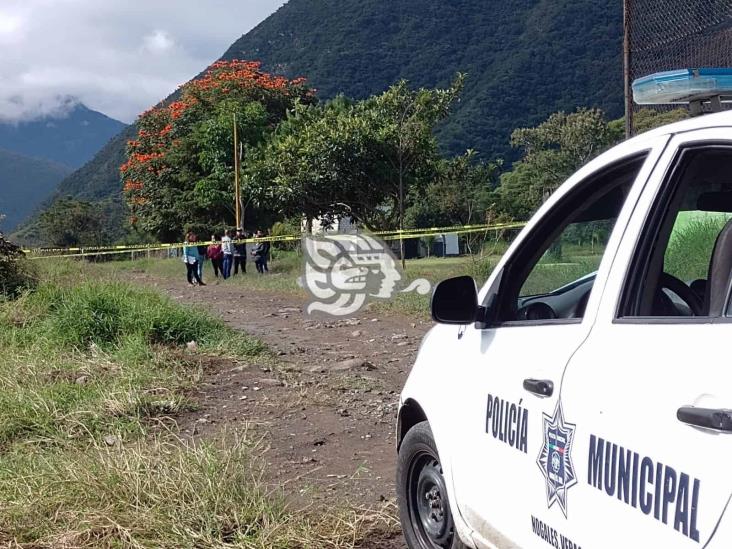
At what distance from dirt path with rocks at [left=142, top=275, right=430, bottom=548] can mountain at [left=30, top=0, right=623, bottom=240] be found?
180ft

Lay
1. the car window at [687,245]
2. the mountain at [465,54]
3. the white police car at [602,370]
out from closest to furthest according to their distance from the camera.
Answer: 1. the white police car at [602,370]
2. the car window at [687,245]
3. the mountain at [465,54]

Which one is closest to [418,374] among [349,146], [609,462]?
[609,462]

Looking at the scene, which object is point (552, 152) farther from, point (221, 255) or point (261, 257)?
point (221, 255)

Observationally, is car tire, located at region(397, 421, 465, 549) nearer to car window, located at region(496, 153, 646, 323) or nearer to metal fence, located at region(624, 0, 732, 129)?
car window, located at region(496, 153, 646, 323)

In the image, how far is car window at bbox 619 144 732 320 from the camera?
2227 millimetres

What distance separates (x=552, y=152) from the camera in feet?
126

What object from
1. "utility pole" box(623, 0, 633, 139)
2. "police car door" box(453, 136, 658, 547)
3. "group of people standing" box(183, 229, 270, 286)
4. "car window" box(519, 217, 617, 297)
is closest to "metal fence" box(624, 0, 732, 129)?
"utility pole" box(623, 0, 633, 139)

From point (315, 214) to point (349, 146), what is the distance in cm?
274

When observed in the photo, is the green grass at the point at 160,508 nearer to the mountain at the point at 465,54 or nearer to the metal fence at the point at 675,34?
the metal fence at the point at 675,34

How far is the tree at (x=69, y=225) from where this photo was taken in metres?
56.1

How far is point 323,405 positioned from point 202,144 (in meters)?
29.0

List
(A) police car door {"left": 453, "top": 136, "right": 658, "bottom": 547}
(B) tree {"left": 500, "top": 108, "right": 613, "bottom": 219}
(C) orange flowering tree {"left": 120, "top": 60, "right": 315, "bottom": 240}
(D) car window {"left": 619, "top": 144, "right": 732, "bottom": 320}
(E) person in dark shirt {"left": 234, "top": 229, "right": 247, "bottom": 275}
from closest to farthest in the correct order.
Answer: (D) car window {"left": 619, "top": 144, "right": 732, "bottom": 320}, (A) police car door {"left": 453, "top": 136, "right": 658, "bottom": 547}, (E) person in dark shirt {"left": 234, "top": 229, "right": 247, "bottom": 275}, (C) orange flowering tree {"left": 120, "top": 60, "right": 315, "bottom": 240}, (B) tree {"left": 500, "top": 108, "right": 613, "bottom": 219}

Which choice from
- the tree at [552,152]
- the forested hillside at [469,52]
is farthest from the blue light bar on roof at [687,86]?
the forested hillside at [469,52]

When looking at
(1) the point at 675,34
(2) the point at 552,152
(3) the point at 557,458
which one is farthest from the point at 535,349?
(2) the point at 552,152
